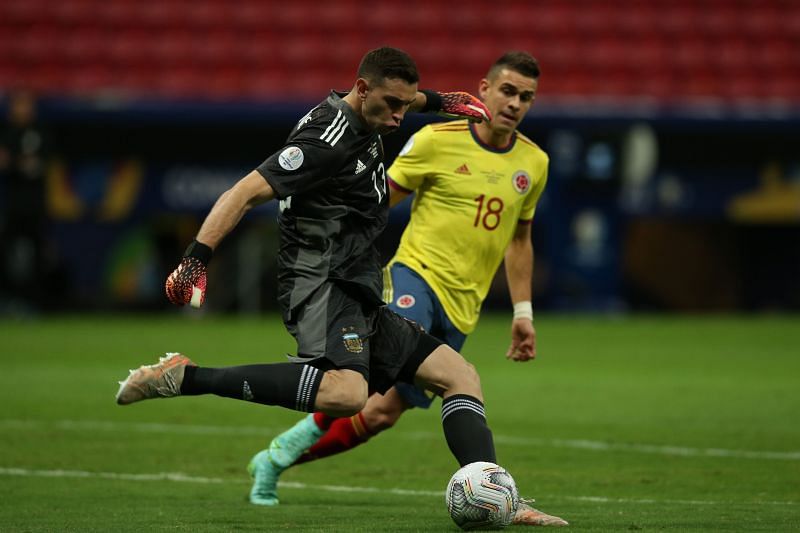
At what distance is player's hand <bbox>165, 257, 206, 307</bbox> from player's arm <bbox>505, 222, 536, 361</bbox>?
2002 mm

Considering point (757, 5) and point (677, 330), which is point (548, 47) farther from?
point (677, 330)

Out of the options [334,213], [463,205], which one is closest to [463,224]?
[463,205]

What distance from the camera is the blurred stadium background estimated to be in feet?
61.1

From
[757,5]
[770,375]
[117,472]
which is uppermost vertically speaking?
[757,5]

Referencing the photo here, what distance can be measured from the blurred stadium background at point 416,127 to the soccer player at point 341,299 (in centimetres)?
1157

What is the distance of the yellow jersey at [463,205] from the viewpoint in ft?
22.9

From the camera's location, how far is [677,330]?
56.4ft

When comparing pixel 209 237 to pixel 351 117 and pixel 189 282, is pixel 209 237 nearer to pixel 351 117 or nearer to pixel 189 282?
pixel 189 282

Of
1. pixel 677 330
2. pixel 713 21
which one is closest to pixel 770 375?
pixel 677 330

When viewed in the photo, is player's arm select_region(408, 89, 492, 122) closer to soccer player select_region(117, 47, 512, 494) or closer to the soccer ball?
soccer player select_region(117, 47, 512, 494)

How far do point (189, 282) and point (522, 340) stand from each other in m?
2.20

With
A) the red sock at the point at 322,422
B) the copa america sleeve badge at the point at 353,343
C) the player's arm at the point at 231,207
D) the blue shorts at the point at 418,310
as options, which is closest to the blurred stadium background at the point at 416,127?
the blue shorts at the point at 418,310

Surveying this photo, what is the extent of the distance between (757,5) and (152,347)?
44.8ft

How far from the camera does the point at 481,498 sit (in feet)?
17.7
